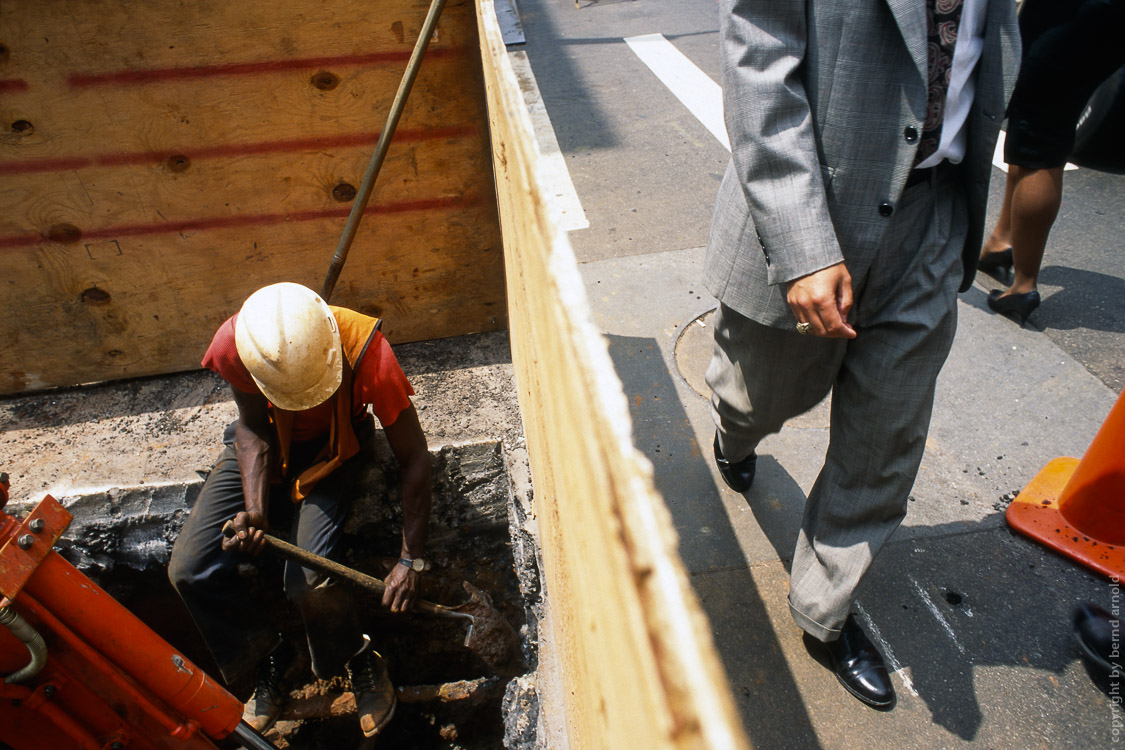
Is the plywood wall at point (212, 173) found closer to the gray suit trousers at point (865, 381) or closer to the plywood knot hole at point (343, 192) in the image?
the plywood knot hole at point (343, 192)

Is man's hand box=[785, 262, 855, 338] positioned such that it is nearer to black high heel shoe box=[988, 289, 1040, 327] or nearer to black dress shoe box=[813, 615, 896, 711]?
black dress shoe box=[813, 615, 896, 711]

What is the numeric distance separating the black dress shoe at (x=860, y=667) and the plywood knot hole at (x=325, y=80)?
2926 millimetres

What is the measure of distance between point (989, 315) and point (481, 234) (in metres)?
2.74

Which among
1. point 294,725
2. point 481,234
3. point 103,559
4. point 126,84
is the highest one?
point 126,84

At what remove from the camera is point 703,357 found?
11.1ft

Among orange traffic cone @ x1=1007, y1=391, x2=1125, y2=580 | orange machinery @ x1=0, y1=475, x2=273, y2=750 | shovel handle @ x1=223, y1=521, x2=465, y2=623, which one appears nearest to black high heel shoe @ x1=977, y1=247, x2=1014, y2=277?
orange traffic cone @ x1=1007, y1=391, x2=1125, y2=580

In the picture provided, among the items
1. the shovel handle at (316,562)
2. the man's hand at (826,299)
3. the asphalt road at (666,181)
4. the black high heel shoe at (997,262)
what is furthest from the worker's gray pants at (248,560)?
the black high heel shoe at (997,262)

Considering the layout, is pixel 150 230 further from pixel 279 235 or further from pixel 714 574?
pixel 714 574

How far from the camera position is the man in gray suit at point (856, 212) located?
1.54 meters

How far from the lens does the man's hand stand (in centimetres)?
160

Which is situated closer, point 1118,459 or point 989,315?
point 1118,459

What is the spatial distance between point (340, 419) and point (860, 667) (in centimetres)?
199

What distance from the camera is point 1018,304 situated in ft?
11.6

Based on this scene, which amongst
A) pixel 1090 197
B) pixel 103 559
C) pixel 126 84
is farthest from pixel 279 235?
pixel 1090 197
